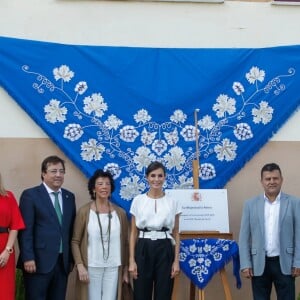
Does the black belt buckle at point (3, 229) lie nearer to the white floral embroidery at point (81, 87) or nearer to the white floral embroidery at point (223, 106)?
the white floral embroidery at point (81, 87)

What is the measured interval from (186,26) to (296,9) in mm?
999

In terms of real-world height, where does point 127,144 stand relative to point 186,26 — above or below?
below

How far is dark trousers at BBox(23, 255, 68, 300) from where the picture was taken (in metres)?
4.95

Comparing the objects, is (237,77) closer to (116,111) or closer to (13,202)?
(116,111)

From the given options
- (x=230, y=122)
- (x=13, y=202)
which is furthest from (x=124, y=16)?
(x=13, y=202)

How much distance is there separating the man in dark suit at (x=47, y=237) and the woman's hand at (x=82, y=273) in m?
0.11

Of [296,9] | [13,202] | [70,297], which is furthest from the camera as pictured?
[296,9]

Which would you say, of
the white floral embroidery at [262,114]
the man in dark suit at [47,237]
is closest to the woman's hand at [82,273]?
the man in dark suit at [47,237]

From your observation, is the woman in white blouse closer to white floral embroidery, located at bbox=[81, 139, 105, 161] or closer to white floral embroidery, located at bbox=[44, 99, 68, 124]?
white floral embroidery, located at bbox=[81, 139, 105, 161]

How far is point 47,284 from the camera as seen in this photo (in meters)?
4.98

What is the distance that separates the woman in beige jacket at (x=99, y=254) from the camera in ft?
16.6

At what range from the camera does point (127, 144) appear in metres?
5.82

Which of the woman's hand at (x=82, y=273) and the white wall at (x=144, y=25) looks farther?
the white wall at (x=144, y=25)

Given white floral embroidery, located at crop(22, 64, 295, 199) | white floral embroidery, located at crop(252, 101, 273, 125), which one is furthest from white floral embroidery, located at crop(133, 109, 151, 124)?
white floral embroidery, located at crop(252, 101, 273, 125)
